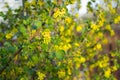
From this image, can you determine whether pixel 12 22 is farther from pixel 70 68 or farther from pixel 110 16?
pixel 110 16

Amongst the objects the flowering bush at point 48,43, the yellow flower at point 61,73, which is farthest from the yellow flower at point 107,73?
the yellow flower at point 61,73

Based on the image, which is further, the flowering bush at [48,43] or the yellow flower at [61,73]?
the yellow flower at [61,73]

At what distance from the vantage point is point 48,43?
8.64 ft

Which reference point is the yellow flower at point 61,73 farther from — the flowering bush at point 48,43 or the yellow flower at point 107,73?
the yellow flower at point 107,73

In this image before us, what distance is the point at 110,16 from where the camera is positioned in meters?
4.91

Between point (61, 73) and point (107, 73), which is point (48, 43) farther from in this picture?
point (107, 73)

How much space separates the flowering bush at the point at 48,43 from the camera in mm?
2621

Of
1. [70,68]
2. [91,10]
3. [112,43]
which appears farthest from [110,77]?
[112,43]

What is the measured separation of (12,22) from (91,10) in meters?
1.15

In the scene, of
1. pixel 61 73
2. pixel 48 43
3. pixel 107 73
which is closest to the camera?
pixel 48 43

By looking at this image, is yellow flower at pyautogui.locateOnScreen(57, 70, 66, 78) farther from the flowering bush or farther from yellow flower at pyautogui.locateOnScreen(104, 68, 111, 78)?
yellow flower at pyautogui.locateOnScreen(104, 68, 111, 78)

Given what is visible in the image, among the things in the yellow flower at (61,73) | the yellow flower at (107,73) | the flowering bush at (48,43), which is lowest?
the yellow flower at (107,73)

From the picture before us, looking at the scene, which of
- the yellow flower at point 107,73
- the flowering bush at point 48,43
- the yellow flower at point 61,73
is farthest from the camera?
the yellow flower at point 107,73

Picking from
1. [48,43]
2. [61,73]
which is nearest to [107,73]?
[61,73]
